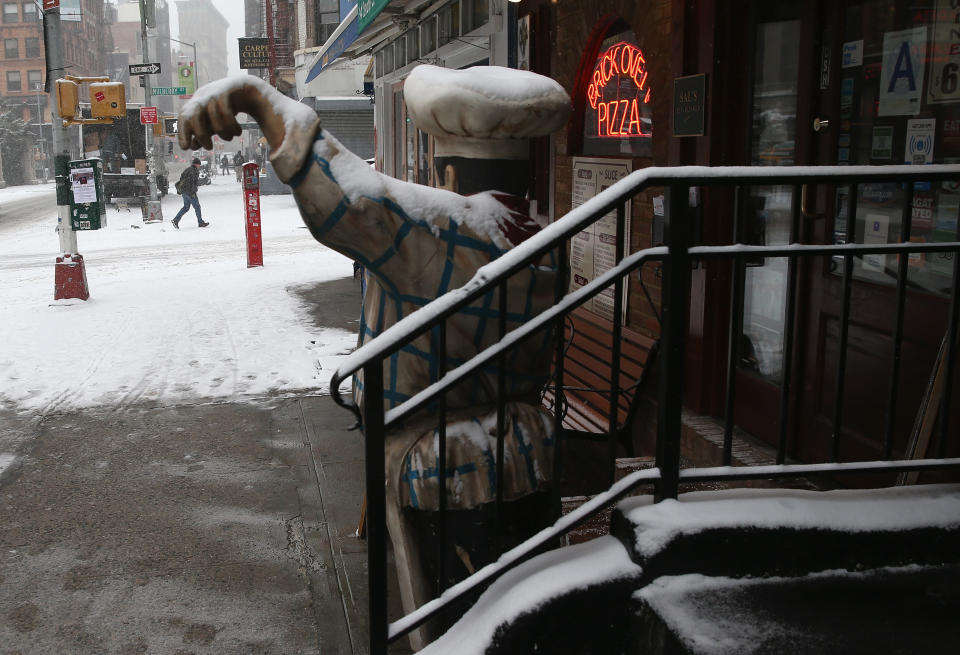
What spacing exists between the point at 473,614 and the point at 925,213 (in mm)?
2364

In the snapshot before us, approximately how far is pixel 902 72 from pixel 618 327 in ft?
6.26

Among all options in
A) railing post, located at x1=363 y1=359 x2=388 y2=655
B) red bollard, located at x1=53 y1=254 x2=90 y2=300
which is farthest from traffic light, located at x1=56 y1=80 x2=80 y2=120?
railing post, located at x1=363 y1=359 x2=388 y2=655

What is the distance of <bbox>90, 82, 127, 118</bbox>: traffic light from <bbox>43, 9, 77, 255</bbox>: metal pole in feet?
3.99

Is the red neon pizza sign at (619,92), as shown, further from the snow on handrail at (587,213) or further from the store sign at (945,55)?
the snow on handrail at (587,213)

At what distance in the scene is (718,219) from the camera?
475 centimetres

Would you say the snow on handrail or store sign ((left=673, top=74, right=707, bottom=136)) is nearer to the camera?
the snow on handrail

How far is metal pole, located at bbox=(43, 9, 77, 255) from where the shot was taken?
1105 cm

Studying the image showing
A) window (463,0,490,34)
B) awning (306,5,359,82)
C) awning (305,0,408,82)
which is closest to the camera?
window (463,0,490,34)

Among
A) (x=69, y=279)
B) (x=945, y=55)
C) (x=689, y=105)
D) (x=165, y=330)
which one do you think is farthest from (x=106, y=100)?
(x=945, y=55)

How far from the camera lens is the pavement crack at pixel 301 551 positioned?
4.18 metres

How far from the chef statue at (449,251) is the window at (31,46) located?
77028mm

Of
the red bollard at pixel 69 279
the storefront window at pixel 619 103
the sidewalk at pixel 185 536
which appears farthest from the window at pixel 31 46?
the storefront window at pixel 619 103

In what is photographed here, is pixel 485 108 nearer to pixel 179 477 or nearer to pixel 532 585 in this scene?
pixel 532 585

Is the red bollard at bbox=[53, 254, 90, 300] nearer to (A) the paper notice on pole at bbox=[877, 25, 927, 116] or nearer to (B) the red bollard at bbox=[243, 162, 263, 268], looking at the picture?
(B) the red bollard at bbox=[243, 162, 263, 268]
